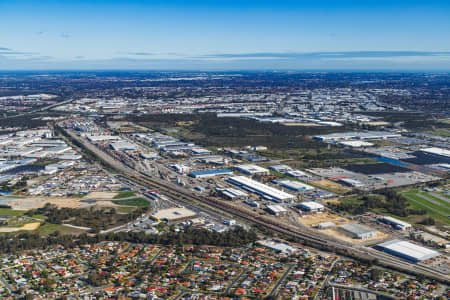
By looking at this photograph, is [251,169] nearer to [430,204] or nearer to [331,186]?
[331,186]

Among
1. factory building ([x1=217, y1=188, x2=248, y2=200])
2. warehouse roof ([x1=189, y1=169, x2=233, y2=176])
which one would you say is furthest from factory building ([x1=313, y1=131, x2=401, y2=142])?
factory building ([x1=217, y1=188, x2=248, y2=200])

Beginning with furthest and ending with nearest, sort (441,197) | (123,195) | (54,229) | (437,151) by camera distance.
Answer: (437,151)
(123,195)
(441,197)
(54,229)

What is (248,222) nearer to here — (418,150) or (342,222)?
(342,222)

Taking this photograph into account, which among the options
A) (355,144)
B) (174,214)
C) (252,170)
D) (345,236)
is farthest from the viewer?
(355,144)

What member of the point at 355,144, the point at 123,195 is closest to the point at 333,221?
the point at 123,195

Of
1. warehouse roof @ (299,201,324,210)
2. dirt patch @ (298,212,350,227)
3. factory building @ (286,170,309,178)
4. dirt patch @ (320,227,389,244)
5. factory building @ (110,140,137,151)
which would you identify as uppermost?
factory building @ (110,140,137,151)

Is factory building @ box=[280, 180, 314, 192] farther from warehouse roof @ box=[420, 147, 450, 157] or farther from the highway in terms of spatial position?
warehouse roof @ box=[420, 147, 450, 157]

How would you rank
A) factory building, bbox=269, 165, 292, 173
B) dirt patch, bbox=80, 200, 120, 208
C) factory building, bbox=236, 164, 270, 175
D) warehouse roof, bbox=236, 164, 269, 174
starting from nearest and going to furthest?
dirt patch, bbox=80, 200, 120, 208 < factory building, bbox=236, 164, 270, 175 < warehouse roof, bbox=236, 164, 269, 174 < factory building, bbox=269, 165, 292, 173
